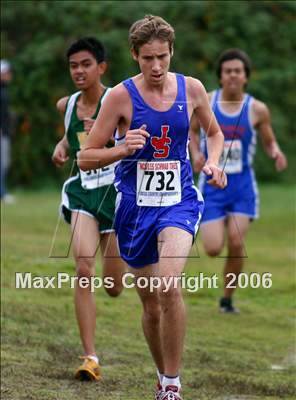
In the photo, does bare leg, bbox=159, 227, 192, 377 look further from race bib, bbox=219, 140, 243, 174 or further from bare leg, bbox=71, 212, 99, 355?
race bib, bbox=219, 140, 243, 174

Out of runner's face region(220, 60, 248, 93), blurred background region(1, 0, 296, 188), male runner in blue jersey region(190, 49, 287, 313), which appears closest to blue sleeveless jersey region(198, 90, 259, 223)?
male runner in blue jersey region(190, 49, 287, 313)

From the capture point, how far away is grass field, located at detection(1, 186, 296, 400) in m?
7.64

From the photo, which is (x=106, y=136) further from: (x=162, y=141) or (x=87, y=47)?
(x=87, y=47)

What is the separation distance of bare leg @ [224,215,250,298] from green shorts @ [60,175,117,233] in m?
3.05

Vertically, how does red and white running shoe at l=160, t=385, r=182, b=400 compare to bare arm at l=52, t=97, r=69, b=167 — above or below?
below

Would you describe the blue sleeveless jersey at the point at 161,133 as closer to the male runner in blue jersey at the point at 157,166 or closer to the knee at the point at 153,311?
the male runner in blue jersey at the point at 157,166

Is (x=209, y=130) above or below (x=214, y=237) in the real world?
above

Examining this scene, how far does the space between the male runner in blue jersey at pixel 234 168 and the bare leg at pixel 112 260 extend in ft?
8.90

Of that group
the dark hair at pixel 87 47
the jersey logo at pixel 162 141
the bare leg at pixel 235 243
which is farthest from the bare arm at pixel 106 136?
the bare leg at pixel 235 243

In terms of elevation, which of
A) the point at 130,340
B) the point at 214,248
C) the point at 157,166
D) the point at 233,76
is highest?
the point at 233,76

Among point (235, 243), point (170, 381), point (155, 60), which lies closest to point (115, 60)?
point (235, 243)

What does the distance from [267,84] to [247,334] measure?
16.9 metres

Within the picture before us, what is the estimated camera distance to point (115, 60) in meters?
24.2

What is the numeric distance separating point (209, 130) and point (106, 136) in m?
0.64
